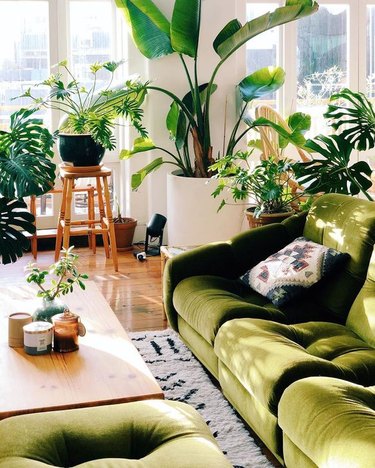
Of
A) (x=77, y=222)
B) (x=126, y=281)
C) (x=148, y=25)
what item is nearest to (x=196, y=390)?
(x=126, y=281)

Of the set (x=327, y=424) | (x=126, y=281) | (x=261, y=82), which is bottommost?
(x=126, y=281)

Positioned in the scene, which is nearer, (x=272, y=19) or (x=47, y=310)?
(x=47, y=310)

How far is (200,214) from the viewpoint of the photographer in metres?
6.31

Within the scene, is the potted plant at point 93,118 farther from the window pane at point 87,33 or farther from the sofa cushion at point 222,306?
the sofa cushion at point 222,306

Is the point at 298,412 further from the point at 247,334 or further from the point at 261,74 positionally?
the point at 261,74

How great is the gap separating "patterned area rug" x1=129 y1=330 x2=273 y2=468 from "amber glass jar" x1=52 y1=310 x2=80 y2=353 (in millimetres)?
669

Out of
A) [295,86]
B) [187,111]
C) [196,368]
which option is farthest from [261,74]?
[196,368]

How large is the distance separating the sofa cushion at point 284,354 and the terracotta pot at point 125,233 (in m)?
3.43

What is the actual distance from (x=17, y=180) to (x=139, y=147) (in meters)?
1.52

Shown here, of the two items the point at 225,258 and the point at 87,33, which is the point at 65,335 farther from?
the point at 87,33

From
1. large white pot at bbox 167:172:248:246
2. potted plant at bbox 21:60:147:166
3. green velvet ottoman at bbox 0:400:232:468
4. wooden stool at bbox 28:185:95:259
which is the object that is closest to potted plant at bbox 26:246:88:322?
green velvet ottoman at bbox 0:400:232:468

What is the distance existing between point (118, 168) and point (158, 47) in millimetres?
1315

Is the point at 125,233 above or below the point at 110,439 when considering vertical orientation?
above

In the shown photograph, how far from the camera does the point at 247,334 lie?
134 inches
